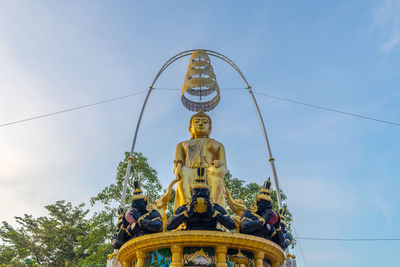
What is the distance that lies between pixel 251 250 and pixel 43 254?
1305 inches

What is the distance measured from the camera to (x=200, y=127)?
11.1m

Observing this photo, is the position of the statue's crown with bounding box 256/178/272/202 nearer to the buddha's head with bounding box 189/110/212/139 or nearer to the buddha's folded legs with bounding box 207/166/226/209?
the buddha's folded legs with bounding box 207/166/226/209

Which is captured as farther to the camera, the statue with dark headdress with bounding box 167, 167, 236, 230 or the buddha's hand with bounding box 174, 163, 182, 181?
the buddha's hand with bounding box 174, 163, 182, 181

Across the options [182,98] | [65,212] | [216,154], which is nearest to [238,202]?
[216,154]

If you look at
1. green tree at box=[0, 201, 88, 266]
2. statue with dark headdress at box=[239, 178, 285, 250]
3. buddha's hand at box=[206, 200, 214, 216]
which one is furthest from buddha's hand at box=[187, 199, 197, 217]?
green tree at box=[0, 201, 88, 266]

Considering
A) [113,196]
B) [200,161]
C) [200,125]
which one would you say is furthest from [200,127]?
[113,196]

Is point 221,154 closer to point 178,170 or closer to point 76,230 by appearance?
point 178,170

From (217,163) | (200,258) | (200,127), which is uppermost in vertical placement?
(200,127)

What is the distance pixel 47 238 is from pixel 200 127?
97.7ft

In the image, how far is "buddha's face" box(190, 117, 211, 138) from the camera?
11.1m

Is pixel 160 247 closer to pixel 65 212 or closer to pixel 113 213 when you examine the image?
pixel 113 213

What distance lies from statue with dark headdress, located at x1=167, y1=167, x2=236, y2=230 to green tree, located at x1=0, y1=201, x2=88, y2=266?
29313 millimetres

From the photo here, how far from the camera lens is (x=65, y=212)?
127 ft

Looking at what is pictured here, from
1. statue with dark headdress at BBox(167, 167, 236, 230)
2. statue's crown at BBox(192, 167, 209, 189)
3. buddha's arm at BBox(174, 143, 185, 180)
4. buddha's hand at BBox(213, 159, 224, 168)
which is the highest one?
buddha's arm at BBox(174, 143, 185, 180)
